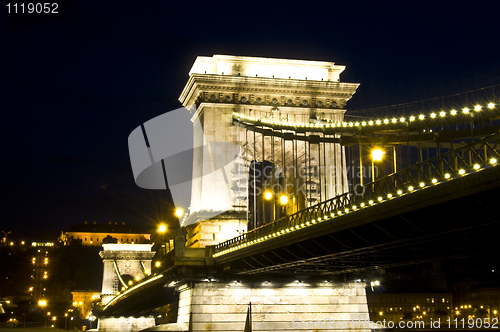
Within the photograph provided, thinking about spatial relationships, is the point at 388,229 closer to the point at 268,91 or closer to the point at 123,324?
the point at 268,91

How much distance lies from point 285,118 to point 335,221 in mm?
28465

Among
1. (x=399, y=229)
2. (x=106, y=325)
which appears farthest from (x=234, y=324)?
(x=106, y=325)

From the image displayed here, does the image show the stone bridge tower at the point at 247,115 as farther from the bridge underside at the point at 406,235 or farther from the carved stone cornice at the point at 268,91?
the bridge underside at the point at 406,235

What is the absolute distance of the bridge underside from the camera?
2109 centimetres

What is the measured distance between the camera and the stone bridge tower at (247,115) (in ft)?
179

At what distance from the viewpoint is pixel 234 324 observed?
1756 inches

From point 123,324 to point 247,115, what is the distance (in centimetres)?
4916

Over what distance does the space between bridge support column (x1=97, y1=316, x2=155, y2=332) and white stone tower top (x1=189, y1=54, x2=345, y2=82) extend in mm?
46828

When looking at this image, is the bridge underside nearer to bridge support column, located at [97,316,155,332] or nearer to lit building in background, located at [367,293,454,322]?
bridge support column, located at [97,316,155,332]

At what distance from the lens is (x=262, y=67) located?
58906 mm

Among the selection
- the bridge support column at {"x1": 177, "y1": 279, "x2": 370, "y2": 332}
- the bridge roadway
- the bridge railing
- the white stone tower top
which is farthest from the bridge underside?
the white stone tower top

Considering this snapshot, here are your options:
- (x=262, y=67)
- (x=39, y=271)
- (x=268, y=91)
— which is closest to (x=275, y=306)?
(x=268, y=91)

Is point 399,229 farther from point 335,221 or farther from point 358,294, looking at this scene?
point 358,294

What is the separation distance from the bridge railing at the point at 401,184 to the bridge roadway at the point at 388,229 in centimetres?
3
